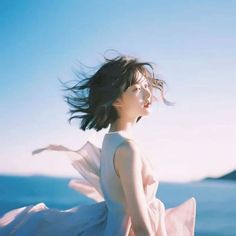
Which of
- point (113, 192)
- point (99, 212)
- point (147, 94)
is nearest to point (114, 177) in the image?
point (113, 192)

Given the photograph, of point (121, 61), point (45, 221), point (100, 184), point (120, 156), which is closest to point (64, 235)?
point (45, 221)

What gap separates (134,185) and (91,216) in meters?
0.25

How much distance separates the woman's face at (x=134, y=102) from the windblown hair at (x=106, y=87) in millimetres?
14

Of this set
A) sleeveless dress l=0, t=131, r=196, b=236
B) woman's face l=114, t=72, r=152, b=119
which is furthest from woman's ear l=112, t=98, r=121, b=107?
sleeveless dress l=0, t=131, r=196, b=236

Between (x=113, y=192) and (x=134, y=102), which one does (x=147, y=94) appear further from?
(x=113, y=192)

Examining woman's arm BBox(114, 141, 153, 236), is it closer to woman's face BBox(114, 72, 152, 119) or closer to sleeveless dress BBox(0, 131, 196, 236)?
sleeveless dress BBox(0, 131, 196, 236)

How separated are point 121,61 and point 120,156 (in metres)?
0.33

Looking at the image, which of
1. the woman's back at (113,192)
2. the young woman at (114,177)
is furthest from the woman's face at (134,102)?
the woman's back at (113,192)

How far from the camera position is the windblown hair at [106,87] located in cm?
169

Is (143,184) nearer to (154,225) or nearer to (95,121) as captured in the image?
(154,225)

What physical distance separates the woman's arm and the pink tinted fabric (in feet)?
0.26

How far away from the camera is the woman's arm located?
1497 millimetres

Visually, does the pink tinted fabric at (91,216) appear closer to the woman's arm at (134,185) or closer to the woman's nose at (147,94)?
the woman's arm at (134,185)

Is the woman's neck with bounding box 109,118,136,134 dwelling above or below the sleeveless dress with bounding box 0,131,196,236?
above
